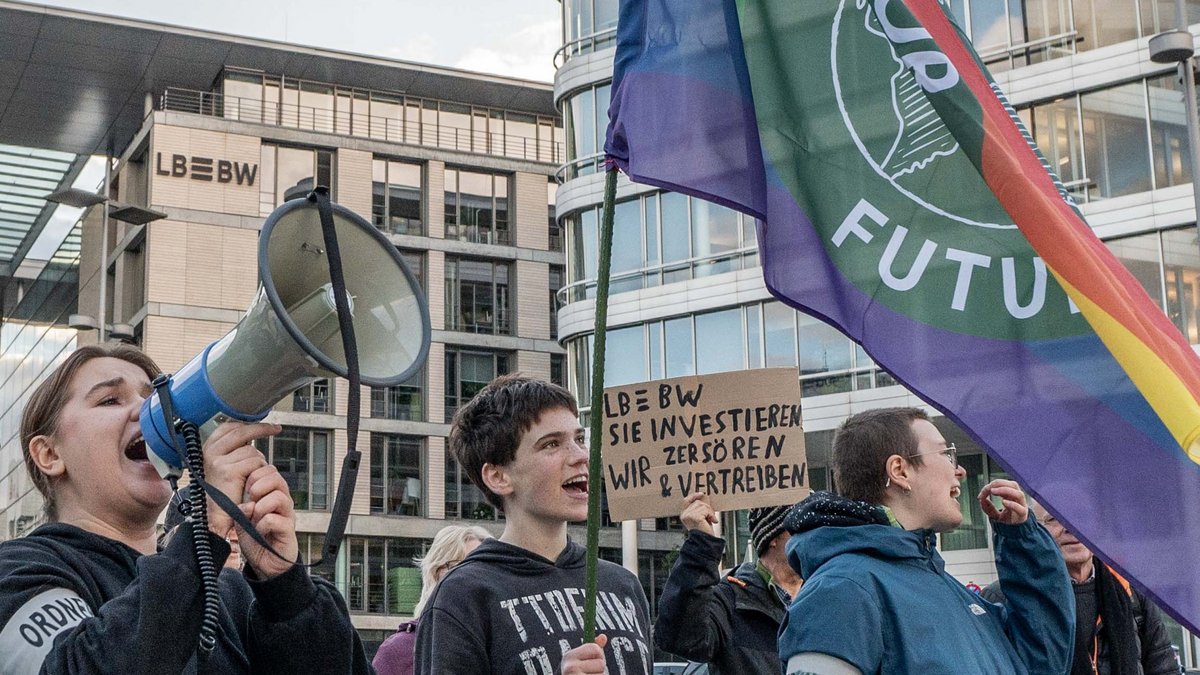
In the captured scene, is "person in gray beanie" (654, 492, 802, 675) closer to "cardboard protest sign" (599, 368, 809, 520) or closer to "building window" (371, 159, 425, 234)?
"cardboard protest sign" (599, 368, 809, 520)

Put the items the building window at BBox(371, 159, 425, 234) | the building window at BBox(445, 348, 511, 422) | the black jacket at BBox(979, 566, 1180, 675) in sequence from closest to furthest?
the black jacket at BBox(979, 566, 1180, 675) → the building window at BBox(445, 348, 511, 422) → the building window at BBox(371, 159, 425, 234)

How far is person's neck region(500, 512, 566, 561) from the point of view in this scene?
15.2 ft

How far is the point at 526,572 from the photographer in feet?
14.8

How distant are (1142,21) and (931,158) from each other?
24844 millimetres

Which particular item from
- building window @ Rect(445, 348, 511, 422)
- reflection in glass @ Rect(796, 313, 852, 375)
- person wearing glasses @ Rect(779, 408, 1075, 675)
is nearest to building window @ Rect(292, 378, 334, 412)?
building window @ Rect(445, 348, 511, 422)

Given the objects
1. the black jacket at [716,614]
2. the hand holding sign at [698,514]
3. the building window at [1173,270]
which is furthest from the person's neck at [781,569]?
the building window at [1173,270]

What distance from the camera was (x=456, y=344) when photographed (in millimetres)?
51969

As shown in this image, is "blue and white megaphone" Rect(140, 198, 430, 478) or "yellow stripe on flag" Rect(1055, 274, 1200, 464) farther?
"yellow stripe on flag" Rect(1055, 274, 1200, 464)

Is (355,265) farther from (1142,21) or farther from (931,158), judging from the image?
(1142,21)

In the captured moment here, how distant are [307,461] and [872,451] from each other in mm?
45035

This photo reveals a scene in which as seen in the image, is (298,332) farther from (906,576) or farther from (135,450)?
(906,576)

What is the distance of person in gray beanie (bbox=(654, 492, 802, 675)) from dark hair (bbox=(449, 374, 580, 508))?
1.92ft

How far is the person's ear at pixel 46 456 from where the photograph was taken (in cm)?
339

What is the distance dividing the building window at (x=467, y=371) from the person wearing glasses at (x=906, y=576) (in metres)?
47.0
